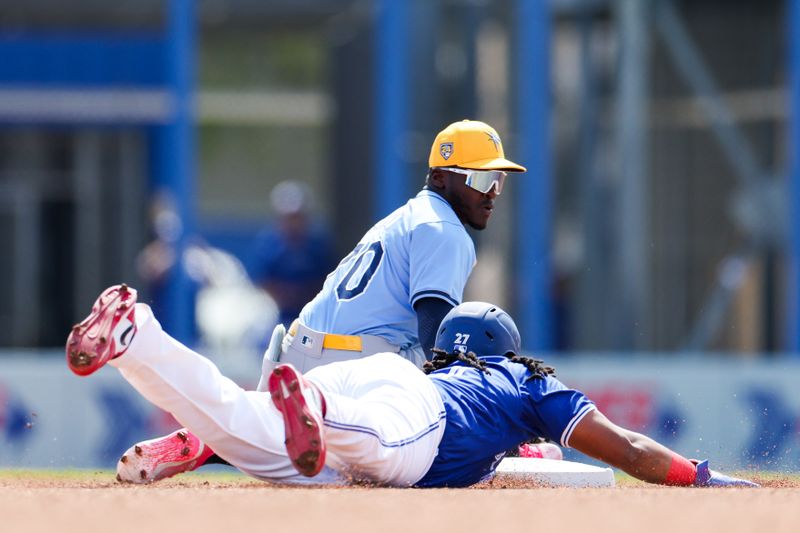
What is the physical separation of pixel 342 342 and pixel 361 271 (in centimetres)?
34

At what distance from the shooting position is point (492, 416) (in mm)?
6668

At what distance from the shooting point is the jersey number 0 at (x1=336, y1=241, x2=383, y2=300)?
24.4 feet

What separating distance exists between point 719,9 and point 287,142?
43.8 ft

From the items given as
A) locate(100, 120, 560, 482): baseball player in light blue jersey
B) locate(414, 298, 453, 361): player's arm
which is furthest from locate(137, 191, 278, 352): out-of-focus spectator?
locate(414, 298, 453, 361): player's arm

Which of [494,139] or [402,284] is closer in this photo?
[402,284]

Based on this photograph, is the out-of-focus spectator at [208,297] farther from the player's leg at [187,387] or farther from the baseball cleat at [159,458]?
the player's leg at [187,387]

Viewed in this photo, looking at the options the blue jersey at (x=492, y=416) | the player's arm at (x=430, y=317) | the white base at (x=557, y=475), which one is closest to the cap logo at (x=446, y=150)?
the player's arm at (x=430, y=317)

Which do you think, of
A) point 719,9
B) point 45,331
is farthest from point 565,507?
point 45,331

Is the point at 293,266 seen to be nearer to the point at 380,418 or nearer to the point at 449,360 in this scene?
the point at 449,360

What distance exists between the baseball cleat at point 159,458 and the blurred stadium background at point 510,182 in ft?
17.0

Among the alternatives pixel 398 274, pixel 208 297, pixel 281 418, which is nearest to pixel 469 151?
pixel 398 274

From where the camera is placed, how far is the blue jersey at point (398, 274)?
720 cm

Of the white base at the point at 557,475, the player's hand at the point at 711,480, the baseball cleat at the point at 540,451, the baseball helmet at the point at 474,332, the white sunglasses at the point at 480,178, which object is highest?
the white sunglasses at the point at 480,178

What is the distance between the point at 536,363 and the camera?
6.89m
